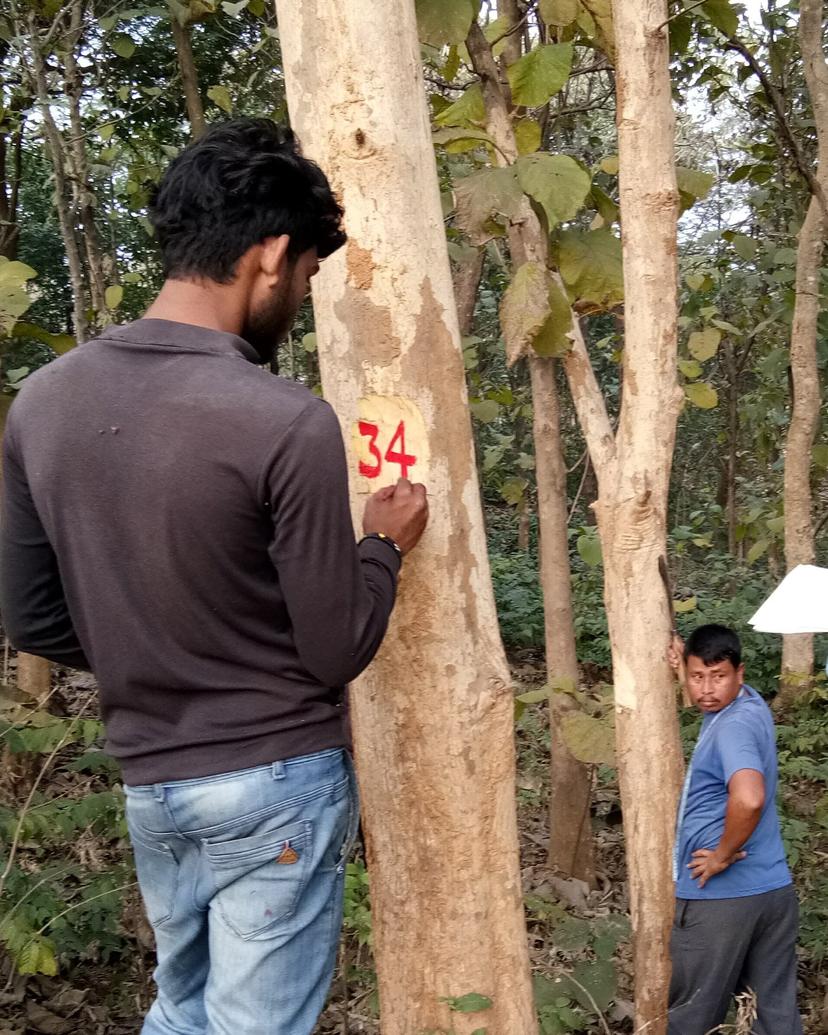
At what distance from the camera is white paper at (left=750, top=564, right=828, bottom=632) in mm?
2781

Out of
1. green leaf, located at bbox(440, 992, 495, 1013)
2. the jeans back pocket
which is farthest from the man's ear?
green leaf, located at bbox(440, 992, 495, 1013)

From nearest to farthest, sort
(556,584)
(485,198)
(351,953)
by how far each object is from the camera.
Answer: (485,198) < (351,953) < (556,584)

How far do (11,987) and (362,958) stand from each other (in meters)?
1.22

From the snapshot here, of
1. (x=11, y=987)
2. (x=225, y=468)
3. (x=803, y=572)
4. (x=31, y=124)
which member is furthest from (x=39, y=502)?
(x=31, y=124)

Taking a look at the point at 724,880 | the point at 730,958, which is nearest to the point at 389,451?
the point at 724,880

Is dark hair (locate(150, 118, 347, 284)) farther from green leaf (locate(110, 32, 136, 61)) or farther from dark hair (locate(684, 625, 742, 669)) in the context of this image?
green leaf (locate(110, 32, 136, 61))

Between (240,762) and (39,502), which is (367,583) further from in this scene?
(39,502)

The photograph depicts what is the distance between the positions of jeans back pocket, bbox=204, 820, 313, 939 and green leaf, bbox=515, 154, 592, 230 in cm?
195

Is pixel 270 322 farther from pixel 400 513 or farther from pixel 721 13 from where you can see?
pixel 721 13

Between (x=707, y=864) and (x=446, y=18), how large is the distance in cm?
273

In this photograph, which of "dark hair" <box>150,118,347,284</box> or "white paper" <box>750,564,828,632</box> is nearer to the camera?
"dark hair" <box>150,118,347,284</box>

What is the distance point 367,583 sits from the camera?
167 cm

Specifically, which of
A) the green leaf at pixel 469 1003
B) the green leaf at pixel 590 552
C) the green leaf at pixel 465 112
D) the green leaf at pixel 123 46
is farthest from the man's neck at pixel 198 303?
the green leaf at pixel 123 46

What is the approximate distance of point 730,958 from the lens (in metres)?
3.57
